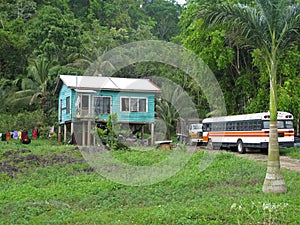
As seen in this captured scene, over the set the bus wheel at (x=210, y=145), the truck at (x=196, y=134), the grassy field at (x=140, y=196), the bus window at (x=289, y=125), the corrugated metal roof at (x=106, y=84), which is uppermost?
the corrugated metal roof at (x=106, y=84)

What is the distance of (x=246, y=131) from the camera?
71.1 ft

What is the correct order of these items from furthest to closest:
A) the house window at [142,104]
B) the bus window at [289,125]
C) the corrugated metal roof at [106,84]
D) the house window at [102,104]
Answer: the house window at [142,104] < the house window at [102,104] < the corrugated metal roof at [106,84] < the bus window at [289,125]

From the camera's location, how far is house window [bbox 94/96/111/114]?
24781 mm

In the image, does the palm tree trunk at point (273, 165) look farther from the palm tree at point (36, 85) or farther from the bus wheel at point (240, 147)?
the palm tree at point (36, 85)

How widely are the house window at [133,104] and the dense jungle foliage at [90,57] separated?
436 centimetres

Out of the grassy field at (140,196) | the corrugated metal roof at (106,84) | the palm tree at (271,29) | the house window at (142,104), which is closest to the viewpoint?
the grassy field at (140,196)

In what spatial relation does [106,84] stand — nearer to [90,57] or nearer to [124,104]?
[124,104]

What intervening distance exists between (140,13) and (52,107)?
25.6 m

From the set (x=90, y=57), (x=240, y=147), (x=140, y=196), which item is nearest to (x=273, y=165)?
(x=140, y=196)

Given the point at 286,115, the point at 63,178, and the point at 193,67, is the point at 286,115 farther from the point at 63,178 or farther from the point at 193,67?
the point at 63,178

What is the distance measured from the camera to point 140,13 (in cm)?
5284

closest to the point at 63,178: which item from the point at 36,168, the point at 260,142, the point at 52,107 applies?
the point at 36,168

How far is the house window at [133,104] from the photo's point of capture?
25.4 meters

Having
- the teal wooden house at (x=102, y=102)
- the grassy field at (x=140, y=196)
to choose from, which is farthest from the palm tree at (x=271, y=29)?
the teal wooden house at (x=102, y=102)
